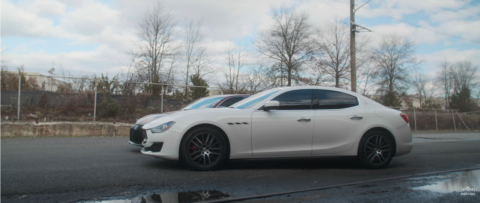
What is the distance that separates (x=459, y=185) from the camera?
14.4 feet

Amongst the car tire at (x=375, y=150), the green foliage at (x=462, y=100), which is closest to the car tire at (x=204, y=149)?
the car tire at (x=375, y=150)

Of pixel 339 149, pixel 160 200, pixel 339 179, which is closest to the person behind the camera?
pixel 160 200

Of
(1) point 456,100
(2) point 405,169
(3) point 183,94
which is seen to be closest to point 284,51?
(3) point 183,94

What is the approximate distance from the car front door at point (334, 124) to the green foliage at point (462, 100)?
57756mm

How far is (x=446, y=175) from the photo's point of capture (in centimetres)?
503

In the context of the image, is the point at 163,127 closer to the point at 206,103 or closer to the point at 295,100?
the point at 295,100

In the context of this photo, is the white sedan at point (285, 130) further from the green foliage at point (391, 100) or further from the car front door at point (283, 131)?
the green foliage at point (391, 100)

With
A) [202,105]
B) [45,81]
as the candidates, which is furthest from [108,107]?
[202,105]

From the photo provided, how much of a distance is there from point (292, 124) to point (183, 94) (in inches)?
431

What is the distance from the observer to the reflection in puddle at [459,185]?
415cm

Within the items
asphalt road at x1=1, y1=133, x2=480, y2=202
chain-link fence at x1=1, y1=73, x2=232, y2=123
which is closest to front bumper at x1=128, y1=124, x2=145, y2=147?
asphalt road at x1=1, y1=133, x2=480, y2=202

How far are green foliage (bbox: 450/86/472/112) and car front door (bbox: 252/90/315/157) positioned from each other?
58451 mm

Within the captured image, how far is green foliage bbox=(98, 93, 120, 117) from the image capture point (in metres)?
13.5

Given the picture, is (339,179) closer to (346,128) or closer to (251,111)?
(346,128)
